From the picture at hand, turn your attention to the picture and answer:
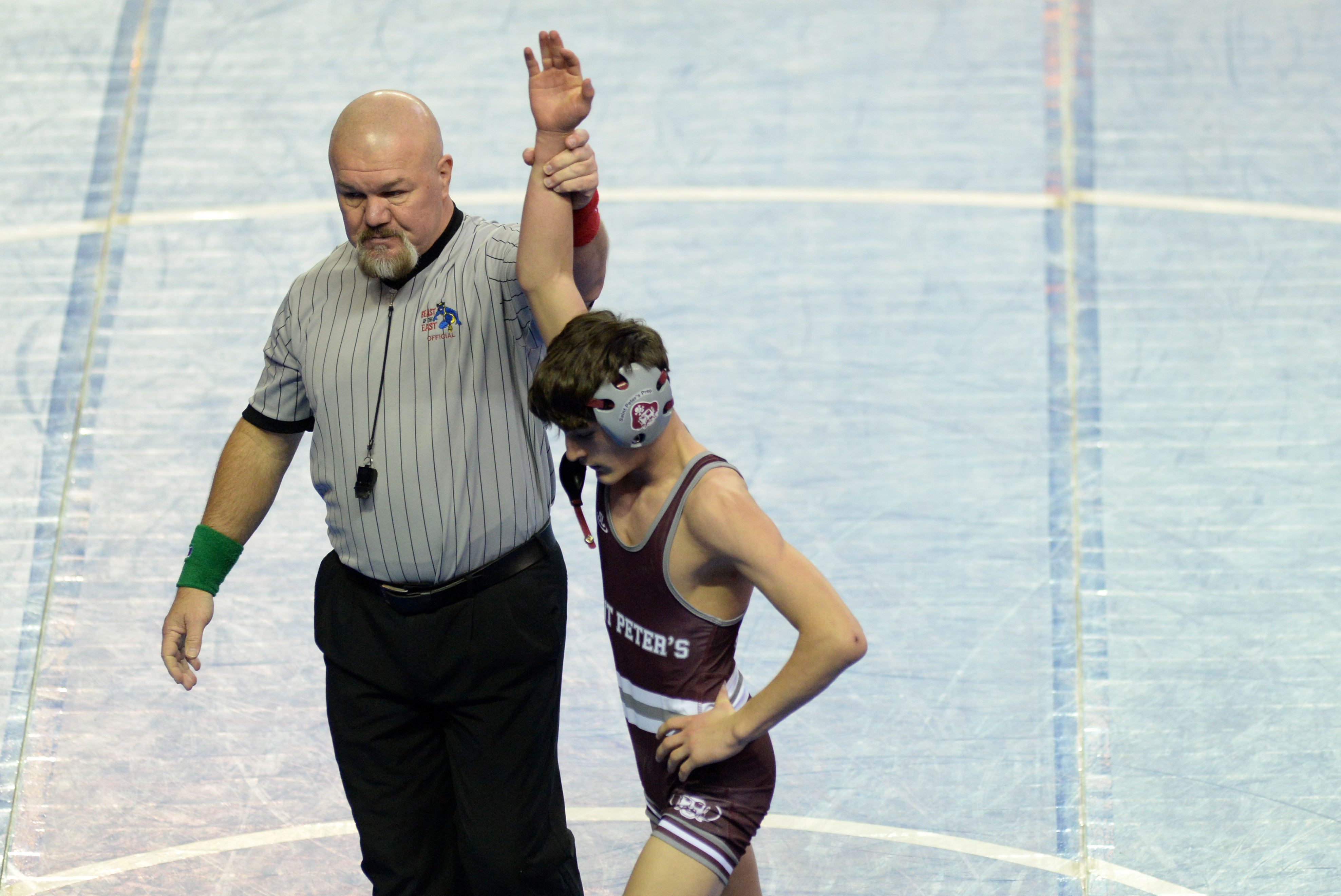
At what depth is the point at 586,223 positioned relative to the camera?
321cm

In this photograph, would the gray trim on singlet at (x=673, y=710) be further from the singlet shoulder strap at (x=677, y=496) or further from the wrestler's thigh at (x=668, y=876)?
the singlet shoulder strap at (x=677, y=496)

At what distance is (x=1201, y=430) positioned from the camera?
5.12 meters

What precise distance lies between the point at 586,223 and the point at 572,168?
149mm

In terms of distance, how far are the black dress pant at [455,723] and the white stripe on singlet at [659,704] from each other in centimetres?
26

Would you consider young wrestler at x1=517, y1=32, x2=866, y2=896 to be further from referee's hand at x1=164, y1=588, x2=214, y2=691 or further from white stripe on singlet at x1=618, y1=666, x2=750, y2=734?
referee's hand at x1=164, y1=588, x2=214, y2=691

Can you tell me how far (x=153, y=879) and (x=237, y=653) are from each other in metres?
0.78

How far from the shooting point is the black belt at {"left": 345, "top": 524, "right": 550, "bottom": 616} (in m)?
3.30

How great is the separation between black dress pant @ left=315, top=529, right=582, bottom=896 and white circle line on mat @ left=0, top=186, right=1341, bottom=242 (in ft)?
8.92

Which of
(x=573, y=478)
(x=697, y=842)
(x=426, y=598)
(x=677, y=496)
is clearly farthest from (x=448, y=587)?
(x=697, y=842)

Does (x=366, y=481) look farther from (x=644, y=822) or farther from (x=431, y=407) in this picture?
(x=644, y=822)

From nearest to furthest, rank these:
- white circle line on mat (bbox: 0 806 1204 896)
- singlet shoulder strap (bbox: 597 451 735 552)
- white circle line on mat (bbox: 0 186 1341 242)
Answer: singlet shoulder strap (bbox: 597 451 735 552), white circle line on mat (bbox: 0 806 1204 896), white circle line on mat (bbox: 0 186 1341 242)

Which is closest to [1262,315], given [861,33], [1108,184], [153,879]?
[1108,184]

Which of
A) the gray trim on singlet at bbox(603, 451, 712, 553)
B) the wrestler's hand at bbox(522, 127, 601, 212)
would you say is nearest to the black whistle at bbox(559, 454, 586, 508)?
the gray trim on singlet at bbox(603, 451, 712, 553)

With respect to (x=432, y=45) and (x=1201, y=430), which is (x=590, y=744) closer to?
(x=1201, y=430)
